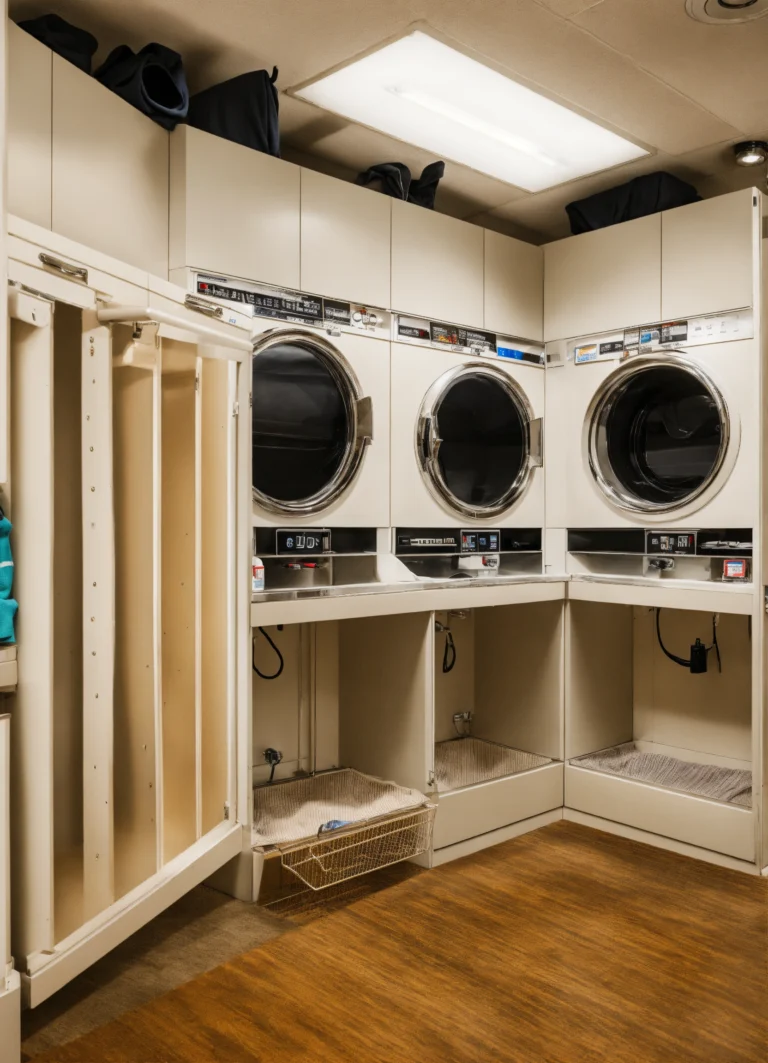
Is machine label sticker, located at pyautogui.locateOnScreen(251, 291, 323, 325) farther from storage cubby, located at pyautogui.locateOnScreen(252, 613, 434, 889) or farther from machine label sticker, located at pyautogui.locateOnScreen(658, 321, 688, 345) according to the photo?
machine label sticker, located at pyautogui.locateOnScreen(658, 321, 688, 345)

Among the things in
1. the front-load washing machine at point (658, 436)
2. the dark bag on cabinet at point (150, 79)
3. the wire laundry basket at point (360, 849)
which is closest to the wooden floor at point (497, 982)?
the wire laundry basket at point (360, 849)

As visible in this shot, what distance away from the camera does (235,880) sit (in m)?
2.73

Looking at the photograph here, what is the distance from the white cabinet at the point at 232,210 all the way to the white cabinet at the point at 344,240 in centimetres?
6

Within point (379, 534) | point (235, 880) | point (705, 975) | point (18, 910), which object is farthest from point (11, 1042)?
point (379, 534)

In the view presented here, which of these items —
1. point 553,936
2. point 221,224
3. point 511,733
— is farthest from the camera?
point 511,733

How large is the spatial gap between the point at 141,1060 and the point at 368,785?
149 cm

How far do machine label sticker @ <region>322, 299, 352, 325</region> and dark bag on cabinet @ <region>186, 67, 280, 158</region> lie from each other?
591mm

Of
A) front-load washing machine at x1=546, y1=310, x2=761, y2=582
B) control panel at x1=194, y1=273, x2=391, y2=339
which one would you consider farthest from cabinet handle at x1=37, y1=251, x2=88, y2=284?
front-load washing machine at x1=546, y1=310, x2=761, y2=582

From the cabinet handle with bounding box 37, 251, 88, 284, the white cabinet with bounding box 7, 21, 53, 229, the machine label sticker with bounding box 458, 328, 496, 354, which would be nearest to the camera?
the cabinet handle with bounding box 37, 251, 88, 284

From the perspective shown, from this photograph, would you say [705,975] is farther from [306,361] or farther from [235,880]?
[306,361]

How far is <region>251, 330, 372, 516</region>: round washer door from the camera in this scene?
10.0ft

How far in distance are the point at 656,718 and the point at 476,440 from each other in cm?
159

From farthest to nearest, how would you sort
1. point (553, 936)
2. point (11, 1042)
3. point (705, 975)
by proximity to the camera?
point (553, 936)
point (705, 975)
point (11, 1042)

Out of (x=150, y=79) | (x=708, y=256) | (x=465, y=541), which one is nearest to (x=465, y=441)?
(x=465, y=541)
